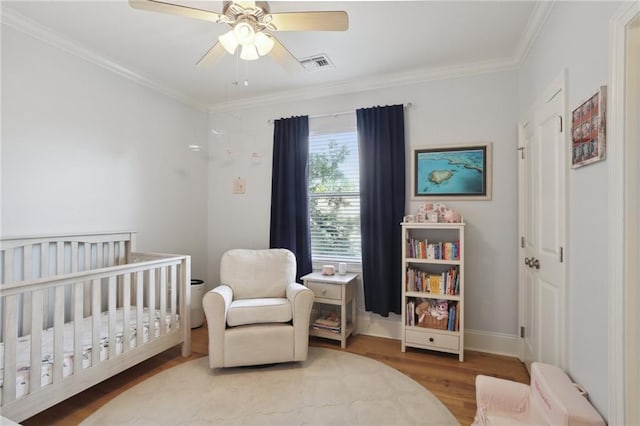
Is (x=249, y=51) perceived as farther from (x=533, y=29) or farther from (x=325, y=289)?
(x=325, y=289)

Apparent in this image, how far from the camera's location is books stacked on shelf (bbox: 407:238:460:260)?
2.67 m

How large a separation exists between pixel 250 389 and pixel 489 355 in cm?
204

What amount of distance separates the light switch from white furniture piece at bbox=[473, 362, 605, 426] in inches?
118

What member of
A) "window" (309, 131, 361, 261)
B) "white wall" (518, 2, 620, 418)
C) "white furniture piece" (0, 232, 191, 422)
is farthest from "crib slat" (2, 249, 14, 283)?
"white wall" (518, 2, 620, 418)

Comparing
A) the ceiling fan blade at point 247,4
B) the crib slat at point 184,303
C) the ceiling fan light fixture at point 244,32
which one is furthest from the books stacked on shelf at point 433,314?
the ceiling fan blade at point 247,4

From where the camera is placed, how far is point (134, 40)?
8.07 feet

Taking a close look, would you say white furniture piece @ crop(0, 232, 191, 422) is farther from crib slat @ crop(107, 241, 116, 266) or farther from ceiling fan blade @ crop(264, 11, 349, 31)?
ceiling fan blade @ crop(264, 11, 349, 31)

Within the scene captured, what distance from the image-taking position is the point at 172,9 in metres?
1.59

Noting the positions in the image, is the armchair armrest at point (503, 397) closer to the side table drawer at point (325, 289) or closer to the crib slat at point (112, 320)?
the side table drawer at point (325, 289)

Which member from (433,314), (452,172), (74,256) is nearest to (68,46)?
(74,256)

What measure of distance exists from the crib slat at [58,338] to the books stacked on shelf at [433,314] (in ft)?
8.20

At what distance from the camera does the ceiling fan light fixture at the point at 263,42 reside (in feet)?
5.58

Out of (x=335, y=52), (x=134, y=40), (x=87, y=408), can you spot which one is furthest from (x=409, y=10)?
(x=87, y=408)

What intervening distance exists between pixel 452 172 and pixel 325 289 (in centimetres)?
162
